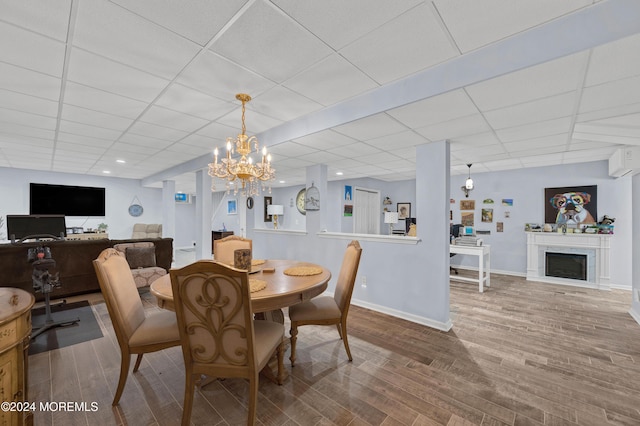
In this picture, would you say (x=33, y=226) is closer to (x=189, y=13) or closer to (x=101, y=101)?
(x=101, y=101)

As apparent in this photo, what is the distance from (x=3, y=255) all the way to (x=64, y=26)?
12.0 feet

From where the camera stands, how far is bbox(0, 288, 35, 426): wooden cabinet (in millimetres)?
1161

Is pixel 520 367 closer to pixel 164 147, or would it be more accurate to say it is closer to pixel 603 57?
pixel 603 57

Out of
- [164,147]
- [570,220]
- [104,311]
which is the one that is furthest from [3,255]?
[570,220]

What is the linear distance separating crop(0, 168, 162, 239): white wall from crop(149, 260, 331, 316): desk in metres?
7.21

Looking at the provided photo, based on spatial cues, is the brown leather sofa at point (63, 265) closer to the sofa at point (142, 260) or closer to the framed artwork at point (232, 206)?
the sofa at point (142, 260)

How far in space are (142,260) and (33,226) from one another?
1.48m

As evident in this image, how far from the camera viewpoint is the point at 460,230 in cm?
605

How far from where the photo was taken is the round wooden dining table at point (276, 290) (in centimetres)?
172

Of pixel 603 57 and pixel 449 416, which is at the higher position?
pixel 603 57

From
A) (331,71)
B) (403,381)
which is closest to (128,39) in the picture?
(331,71)

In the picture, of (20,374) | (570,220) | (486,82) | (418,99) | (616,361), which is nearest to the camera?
(20,374)

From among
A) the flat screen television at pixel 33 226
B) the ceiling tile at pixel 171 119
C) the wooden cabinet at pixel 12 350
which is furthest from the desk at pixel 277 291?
the flat screen television at pixel 33 226

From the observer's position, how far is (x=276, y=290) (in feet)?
6.05
